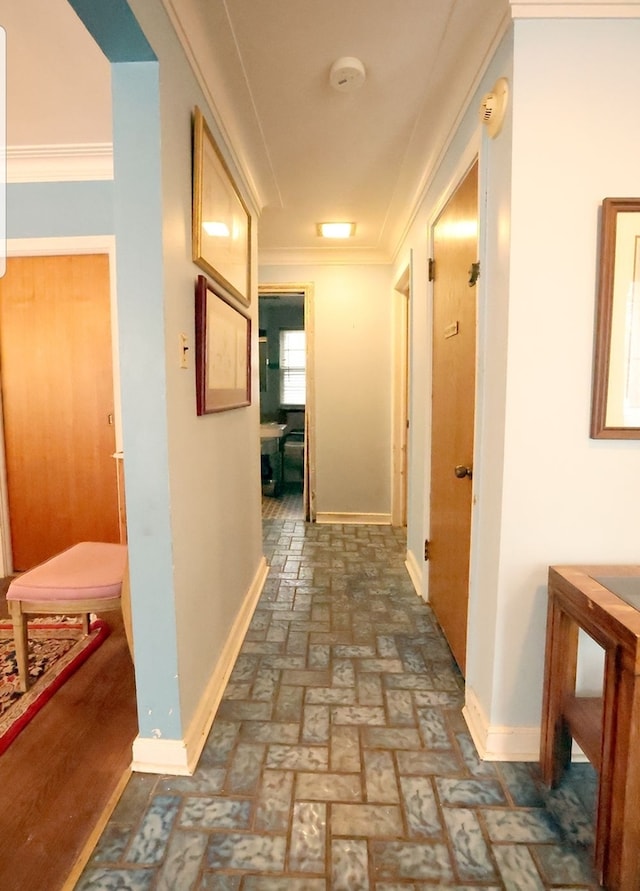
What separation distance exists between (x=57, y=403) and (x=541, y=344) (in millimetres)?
2760

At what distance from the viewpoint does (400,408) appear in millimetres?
4008

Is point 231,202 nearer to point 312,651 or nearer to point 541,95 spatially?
point 541,95

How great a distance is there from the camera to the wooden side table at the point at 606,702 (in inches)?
41.3

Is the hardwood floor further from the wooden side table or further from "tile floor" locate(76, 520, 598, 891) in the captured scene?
the wooden side table

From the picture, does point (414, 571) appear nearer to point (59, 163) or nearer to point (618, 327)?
point (618, 327)

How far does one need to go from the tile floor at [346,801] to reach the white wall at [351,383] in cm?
220

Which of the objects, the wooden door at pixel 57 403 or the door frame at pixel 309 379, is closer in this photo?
the wooden door at pixel 57 403

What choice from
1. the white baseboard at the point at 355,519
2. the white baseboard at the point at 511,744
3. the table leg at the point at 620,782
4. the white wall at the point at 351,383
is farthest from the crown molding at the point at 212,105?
the white baseboard at the point at 355,519

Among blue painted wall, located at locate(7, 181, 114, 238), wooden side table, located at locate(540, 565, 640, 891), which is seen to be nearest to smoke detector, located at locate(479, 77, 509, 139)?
wooden side table, located at locate(540, 565, 640, 891)

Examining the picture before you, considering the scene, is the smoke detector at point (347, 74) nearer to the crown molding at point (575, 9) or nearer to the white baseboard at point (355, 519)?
the crown molding at point (575, 9)

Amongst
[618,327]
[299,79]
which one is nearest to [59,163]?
[299,79]

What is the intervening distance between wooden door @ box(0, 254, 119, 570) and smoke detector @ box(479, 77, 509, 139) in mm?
2185

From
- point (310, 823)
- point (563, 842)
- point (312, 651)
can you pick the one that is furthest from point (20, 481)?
point (563, 842)

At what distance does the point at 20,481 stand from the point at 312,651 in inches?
85.7
